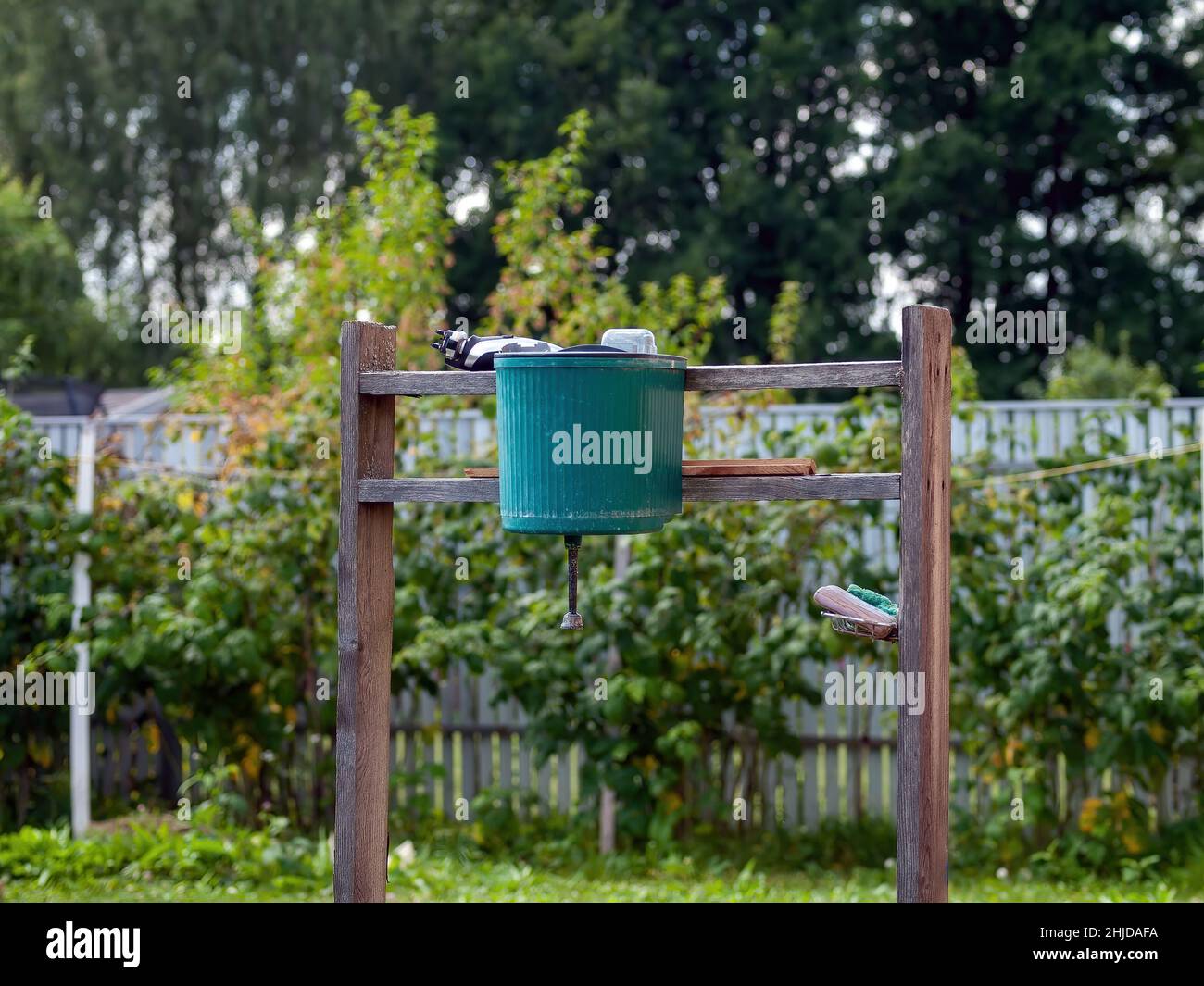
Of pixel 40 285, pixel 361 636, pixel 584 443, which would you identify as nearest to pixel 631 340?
pixel 584 443

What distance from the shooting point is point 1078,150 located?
65.9ft

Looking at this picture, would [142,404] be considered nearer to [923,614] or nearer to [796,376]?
[796,376]

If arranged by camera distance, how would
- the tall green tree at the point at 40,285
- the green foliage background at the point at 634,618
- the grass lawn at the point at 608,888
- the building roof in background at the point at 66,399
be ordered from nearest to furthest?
the grass lawn at the point at 608,888
the green foliage background at the point at 634,618
the building roof in background at the point at 66,399
the tall green tree at the point at 40,285

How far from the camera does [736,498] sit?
3232 millimetres

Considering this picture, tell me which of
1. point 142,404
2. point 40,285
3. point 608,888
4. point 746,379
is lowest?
point 608,888

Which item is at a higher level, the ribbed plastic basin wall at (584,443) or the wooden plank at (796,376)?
the wooden plank at (796,376)

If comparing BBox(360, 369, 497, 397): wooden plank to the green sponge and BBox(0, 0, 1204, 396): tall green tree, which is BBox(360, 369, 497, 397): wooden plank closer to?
the green sponge

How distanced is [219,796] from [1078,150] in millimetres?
17523

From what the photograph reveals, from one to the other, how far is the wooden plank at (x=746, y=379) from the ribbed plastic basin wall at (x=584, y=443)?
17 centimetres

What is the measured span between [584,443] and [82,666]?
12.4ft

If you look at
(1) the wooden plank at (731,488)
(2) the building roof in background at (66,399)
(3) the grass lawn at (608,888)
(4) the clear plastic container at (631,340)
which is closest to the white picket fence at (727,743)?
(3) the grass lawn at (608,888)

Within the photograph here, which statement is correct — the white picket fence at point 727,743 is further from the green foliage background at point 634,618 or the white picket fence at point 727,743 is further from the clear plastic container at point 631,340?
the clear plastic container at point 631,340

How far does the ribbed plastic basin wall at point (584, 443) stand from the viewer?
3.05 m
